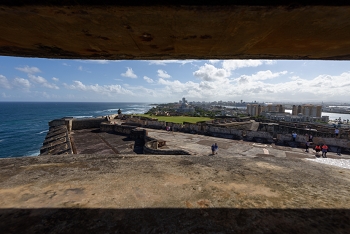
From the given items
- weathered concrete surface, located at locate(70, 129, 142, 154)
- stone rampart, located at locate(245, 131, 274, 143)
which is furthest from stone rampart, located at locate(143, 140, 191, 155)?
stone rampart, located at locate(245, 131, 274, 143)

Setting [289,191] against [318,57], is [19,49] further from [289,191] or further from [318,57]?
[289,191]

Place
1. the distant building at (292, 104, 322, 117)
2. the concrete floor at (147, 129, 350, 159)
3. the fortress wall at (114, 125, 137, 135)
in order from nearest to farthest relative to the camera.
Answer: the concrete floor at (147, 129, 350, 159), the fortress wall at (114, 125, 137, 135), the distant building at (292, 104, 322, 117)

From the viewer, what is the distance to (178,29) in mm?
1820

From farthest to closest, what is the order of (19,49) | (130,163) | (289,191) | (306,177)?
1. (130,163)
2. (306,177)
3. (289,191)
4. (19,49)

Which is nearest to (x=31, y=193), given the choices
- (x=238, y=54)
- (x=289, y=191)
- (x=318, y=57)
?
(x=238, y=54)

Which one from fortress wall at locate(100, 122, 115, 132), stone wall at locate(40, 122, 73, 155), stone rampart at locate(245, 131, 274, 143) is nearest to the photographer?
stone wall at locate(40, 122, 73, 155)

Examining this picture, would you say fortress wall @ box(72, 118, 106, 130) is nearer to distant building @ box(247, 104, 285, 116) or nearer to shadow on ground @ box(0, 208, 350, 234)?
shadow on ground @ box(0, 208, 350, 234)

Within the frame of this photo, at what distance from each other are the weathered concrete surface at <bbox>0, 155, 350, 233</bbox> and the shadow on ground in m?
0.01

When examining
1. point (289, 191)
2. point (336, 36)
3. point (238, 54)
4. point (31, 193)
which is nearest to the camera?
point (336, 36)

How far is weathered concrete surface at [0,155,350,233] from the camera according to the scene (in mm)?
2271

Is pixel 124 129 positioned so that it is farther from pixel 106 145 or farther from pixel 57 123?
pixel 57 123

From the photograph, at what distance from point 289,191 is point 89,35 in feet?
12.9

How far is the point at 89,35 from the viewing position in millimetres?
2016

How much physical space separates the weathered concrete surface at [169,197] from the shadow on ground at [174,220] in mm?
12
